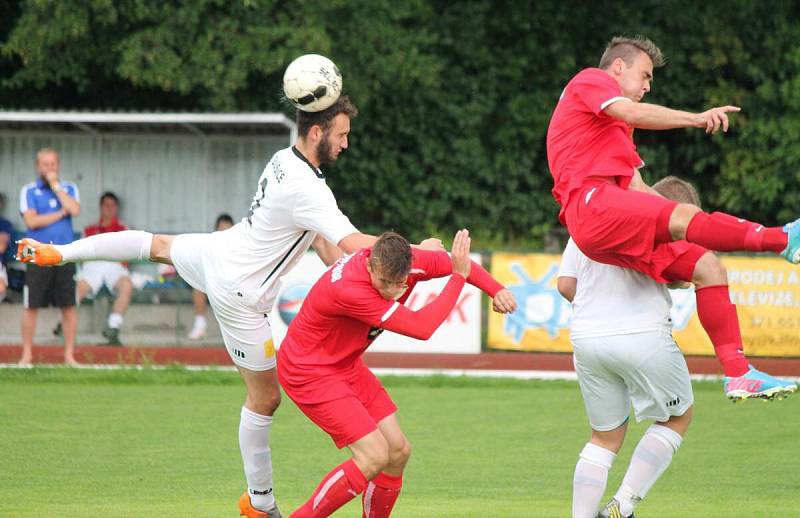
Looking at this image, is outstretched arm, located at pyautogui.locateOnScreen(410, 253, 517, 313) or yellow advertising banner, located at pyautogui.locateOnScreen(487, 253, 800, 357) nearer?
outstretched arm, located at pyautogui.locateOnScreen(410, 253, 517, 313)

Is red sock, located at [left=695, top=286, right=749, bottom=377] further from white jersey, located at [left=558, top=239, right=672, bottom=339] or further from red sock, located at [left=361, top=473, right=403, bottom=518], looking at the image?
red sock, located at [left=361, top=473, right=403, bottom=518]

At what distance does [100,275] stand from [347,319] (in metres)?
9.83

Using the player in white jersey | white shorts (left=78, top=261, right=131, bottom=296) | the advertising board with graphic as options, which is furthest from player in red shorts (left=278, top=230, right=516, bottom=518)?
white shorts (left=78, top=261, right=131, bottom=296)

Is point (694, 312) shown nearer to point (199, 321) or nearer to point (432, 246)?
point (199, 321)

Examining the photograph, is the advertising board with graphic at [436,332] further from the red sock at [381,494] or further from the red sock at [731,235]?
the red sock at [731,235]

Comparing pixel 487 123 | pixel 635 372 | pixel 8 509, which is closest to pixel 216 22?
pixel 487 123

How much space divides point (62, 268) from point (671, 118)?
9.82 meters

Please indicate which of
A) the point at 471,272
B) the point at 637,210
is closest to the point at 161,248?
the point at 471,272

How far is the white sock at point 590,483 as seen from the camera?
6.32 m

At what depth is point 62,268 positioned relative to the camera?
1416 cm

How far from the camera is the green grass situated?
786 cm

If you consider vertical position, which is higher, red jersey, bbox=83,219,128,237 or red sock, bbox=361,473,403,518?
red sock, bbox=361,473,403,518

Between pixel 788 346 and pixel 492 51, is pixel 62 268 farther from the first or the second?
pixel 492 51

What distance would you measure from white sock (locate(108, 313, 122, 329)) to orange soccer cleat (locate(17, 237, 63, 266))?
820 cm
